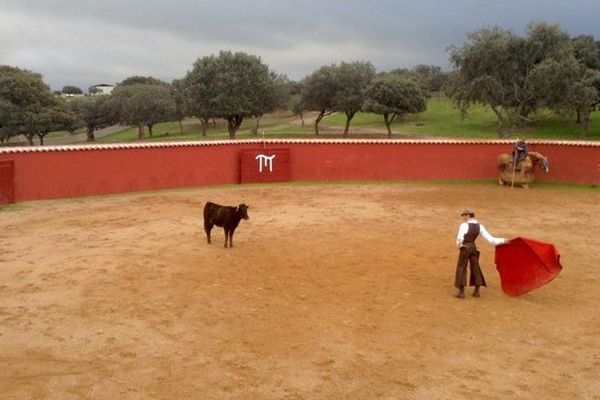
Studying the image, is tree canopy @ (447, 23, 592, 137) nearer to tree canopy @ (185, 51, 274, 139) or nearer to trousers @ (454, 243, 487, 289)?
tree canopy @ (185, 51, 274, 139)

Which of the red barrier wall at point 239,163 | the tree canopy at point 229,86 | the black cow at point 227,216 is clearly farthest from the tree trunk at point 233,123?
the black cow at point 227,216

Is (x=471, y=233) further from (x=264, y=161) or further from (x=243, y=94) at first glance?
(x=243, y=94)

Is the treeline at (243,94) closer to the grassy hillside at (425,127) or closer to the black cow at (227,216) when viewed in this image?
the grassy hillside at (425,127)

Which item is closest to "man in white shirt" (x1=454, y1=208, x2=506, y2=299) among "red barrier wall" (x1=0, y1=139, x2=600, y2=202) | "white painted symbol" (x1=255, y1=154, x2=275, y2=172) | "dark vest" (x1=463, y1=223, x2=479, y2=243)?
"dark vest" (x1=463, y1=223, x2=479, y2=243)

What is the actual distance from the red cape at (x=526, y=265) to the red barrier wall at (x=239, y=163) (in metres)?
13.9

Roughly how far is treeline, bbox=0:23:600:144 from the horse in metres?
10.9

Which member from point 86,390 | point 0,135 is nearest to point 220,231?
point 86,390

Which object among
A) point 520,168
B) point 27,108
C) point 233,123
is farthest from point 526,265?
point 27,108

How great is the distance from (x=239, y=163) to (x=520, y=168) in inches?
A: 391

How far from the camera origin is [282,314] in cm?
841

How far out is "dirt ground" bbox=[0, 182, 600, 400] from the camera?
6.41 meters

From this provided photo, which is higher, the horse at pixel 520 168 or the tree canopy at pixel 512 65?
the tree canopy at pixel 512 65

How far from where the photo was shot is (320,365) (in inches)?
268

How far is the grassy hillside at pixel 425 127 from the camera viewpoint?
145ft
